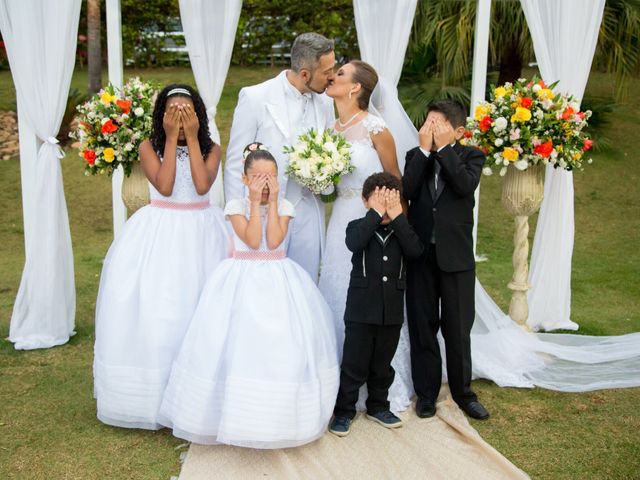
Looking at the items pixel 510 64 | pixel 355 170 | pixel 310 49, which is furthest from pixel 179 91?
pixel 510 64

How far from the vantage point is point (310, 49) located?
15.5 ft

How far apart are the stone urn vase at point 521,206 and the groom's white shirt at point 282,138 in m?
1.48

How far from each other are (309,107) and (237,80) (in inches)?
417

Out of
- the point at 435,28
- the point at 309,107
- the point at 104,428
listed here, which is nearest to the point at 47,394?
the point at 104,428

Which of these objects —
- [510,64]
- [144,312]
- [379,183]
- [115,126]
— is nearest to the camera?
[379,183]

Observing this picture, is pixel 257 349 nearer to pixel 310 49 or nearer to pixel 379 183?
pixel 379 183

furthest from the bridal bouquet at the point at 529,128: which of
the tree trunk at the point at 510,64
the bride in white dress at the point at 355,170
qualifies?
the tree trunk at the point at 510,64

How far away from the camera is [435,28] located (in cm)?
1069

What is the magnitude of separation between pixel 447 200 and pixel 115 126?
233cm

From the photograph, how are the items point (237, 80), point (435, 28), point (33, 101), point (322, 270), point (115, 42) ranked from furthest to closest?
point (237, 80), point (435, 28), point (115, 42), point (33, 101), point (322, 270)

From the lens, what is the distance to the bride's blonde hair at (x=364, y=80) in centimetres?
460

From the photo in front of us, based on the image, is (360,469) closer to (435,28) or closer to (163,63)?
(435,28)

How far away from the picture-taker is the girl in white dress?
4.37 m

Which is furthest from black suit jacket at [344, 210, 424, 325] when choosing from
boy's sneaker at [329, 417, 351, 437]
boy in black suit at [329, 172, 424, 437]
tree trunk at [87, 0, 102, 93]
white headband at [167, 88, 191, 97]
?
tree trunk at [87, 0, 102, 93]
